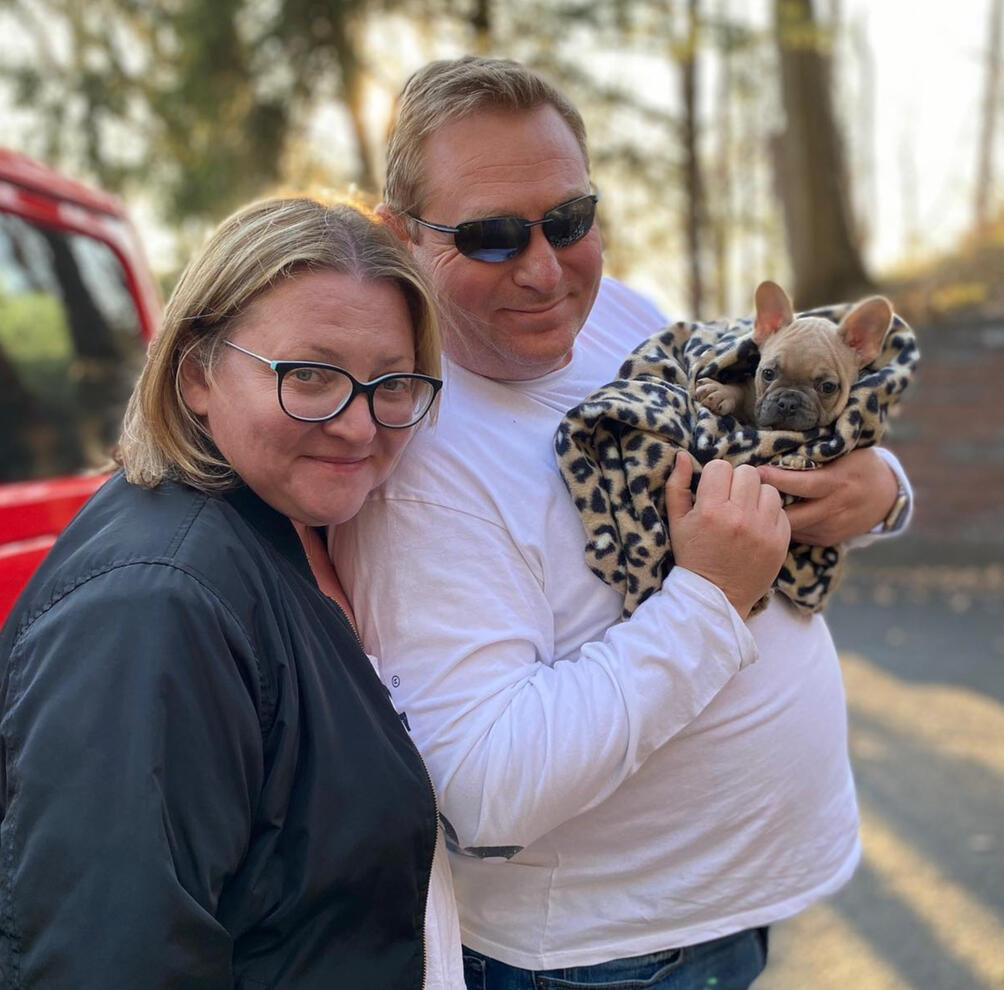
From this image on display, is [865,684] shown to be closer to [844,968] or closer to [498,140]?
[844,968]

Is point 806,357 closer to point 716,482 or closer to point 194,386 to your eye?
point 716,482

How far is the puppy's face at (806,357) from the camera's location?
73.5 inches

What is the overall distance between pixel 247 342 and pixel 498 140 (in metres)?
0.62

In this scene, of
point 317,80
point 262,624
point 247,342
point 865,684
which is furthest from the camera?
point 317,80

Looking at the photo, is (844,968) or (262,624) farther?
(844,968)

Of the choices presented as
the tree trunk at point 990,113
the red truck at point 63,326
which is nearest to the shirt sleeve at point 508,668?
the red truck at point 63,326

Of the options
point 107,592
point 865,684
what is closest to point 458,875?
point 107,592

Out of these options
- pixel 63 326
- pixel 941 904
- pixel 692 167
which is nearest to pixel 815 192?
pixel 692 167

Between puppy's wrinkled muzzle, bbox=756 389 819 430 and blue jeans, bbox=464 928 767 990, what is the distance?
0.89 metres

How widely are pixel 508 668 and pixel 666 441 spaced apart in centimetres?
47

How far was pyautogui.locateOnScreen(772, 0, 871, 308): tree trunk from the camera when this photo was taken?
36.2 ft

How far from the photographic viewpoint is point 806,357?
6.13 ft

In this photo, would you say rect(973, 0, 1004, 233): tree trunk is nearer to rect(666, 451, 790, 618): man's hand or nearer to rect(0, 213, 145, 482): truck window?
rect(0, 213, 145, 482): truck window

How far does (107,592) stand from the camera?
49.2 inches
